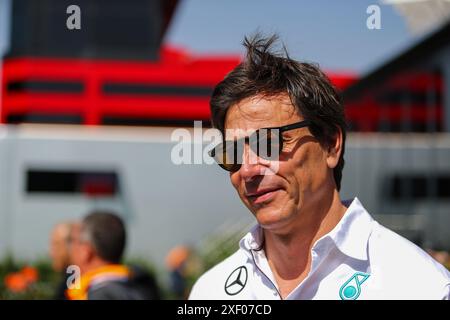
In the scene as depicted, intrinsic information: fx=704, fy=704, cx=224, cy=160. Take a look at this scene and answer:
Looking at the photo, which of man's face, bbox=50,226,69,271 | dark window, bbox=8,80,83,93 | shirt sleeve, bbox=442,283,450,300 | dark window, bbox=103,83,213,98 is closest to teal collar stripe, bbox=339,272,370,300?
shirt sleeve, bbox=442,283,450,300

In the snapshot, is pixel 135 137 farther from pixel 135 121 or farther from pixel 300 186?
pixel 300 186

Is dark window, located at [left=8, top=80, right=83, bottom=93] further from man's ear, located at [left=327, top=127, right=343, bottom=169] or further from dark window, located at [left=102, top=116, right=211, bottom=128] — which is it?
man's ear, located at [left=327, top=127, right=343, bottom=169]

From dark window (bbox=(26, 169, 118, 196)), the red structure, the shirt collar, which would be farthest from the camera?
dark window (bbox=(26, 169, 118, 196))

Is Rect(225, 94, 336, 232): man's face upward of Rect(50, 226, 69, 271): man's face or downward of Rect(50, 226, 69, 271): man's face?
upward

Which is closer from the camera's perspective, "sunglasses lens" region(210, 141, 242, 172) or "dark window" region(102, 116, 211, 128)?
"sunglasses lens" region(210, 141, 242, 172)

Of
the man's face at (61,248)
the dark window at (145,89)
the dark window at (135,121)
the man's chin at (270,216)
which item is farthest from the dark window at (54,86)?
the man's chin at (270,216)

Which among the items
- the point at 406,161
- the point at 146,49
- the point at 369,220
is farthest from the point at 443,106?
the point at 369,220

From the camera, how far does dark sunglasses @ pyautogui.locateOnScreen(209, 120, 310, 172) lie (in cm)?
139

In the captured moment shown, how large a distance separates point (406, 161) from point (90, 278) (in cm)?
498

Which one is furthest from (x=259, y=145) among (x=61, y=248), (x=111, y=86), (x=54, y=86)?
(x=111, y=86)

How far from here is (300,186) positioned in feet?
4.60

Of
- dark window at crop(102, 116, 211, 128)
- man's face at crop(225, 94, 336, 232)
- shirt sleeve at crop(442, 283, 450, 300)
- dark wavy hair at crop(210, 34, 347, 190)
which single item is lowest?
shirt sleeve at crop(442, 283, 450, 300)

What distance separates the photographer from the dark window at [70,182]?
33.6 ft

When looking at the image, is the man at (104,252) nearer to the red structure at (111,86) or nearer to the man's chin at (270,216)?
the man's chin at (270,216)
